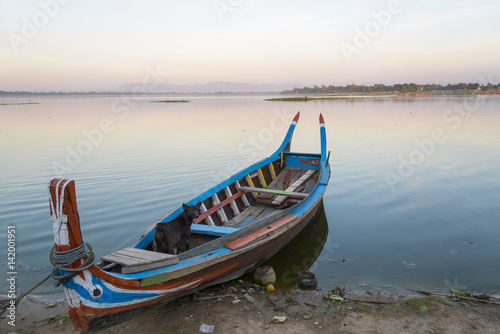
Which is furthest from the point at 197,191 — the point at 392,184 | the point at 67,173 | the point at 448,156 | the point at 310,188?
the point at 448,156

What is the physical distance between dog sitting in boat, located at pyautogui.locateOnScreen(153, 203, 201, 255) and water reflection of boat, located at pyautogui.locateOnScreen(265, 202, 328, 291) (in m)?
1.98

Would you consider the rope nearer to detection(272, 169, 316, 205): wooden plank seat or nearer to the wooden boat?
the wooden boat

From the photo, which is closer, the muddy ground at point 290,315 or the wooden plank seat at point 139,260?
the wooden plank seat at point 139,260

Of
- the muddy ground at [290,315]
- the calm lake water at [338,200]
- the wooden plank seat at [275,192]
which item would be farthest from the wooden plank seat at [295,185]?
the muddy ground at [290,315]

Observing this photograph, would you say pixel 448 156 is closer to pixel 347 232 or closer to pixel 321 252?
pixel 347 232

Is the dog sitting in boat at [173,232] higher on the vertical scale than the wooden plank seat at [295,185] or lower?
higher

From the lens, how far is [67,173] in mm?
12469

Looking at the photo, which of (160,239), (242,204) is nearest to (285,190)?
(242,204)

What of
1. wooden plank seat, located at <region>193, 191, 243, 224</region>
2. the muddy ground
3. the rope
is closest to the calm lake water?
the muddy ground

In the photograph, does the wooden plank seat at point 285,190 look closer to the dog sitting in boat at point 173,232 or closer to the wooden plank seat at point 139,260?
the dog sitting in boat at point 173,232

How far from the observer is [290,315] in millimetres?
4801

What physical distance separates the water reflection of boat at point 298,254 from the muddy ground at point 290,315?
678 mm

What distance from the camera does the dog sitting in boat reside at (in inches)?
192

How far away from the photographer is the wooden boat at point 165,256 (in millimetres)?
3494
